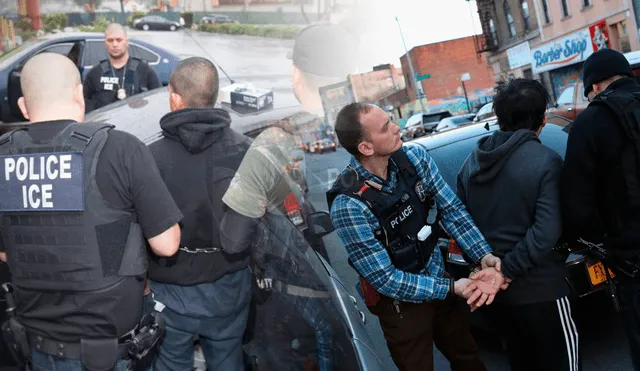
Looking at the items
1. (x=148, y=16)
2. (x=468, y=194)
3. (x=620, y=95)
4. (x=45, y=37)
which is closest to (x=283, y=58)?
(x=148, y=16)

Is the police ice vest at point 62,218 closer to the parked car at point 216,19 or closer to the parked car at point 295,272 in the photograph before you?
the parked car at point 295,272

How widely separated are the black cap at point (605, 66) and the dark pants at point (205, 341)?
1.71 m

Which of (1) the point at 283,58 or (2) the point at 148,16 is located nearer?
(2) the point at 148,16

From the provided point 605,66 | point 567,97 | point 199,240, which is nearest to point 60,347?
point 199,240

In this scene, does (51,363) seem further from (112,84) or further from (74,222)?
(112,84)

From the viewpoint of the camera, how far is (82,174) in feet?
4.65

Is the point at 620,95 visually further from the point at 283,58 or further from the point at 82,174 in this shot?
the point at 82,174

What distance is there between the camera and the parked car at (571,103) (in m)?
6.88

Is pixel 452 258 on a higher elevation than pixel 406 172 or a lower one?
lower

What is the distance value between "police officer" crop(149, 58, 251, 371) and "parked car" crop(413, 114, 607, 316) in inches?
56.7

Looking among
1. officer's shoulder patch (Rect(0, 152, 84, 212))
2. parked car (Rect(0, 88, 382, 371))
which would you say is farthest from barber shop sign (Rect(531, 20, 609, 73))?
officer's shoulder patch (Rect(0, 152, 84, 212))

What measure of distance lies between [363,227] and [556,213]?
29.8 inches

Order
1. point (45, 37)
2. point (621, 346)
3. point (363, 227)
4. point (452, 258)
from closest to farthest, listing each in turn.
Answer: point (45, 37), point (363, 227), point (452, 258), point (621, 346)

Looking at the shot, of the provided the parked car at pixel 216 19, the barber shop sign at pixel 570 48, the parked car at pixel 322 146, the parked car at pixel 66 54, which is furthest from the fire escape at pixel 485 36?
the barber shop sign at pixel 570 48
